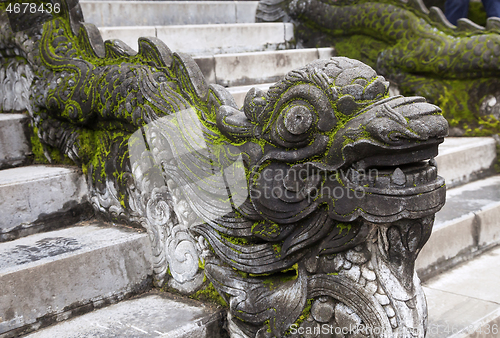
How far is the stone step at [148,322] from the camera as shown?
1799mm

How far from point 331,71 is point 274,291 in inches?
32.9

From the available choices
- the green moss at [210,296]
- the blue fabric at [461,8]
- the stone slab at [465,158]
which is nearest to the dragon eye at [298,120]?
the green moss at [210,296]

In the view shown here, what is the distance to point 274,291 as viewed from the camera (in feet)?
5.74

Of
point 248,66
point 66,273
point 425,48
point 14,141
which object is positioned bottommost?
point 66,273

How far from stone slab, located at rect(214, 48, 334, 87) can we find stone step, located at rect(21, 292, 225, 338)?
1.74 metres

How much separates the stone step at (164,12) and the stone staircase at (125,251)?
658mm

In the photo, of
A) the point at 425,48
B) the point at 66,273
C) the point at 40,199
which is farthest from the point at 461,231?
the point at 40,199

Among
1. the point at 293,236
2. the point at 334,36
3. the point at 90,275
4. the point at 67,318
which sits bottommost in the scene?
the point at 67,318

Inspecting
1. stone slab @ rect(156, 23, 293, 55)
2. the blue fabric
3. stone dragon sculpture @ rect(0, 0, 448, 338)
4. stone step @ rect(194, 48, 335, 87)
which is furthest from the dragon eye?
the blue fabric

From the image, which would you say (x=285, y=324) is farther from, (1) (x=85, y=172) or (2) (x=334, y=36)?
(2) (x=334, y=36)

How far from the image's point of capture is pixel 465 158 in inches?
133

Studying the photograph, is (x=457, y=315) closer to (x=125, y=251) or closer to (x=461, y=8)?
(x=125, y=251)

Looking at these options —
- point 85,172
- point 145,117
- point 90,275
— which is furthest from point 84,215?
point 145,117

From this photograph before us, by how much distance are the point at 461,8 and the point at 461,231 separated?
8.50ft
